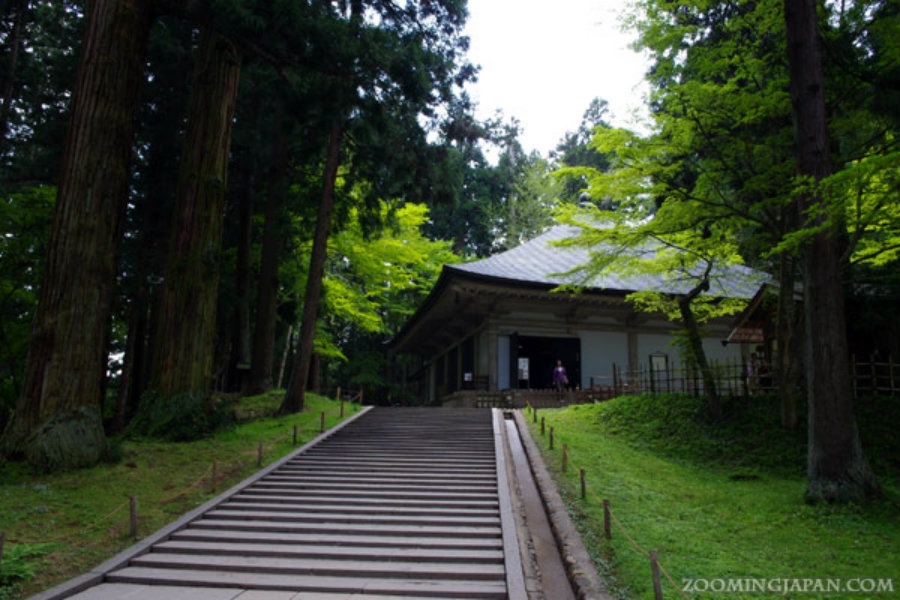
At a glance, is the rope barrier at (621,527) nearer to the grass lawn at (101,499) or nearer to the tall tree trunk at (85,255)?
the grass lawn at (101,499)

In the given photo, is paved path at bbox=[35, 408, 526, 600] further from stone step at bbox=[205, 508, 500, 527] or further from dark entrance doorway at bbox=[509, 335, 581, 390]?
dark entrance doorway at bbox=[509, 335, 581, 390]

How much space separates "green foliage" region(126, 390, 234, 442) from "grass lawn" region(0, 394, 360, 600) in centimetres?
20

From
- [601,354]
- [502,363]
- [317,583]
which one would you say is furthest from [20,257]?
[601,354]

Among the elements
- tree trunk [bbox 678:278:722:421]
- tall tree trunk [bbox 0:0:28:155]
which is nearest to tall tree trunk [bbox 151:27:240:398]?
tall tree trunk [bbox 0:0:28:155]

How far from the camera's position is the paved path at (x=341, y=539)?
217 inches

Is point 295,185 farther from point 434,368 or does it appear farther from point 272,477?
point 434,368

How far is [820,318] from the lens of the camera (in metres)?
8.35

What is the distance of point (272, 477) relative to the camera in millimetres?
9398

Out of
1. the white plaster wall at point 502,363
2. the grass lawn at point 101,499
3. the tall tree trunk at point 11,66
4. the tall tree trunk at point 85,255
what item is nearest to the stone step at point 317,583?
the grass lawn at point 101,499

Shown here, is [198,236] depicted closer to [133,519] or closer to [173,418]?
[173,418]

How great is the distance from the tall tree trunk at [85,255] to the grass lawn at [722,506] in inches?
283

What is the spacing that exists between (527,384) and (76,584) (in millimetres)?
15380

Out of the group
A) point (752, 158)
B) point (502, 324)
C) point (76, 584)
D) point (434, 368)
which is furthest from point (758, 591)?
point (434, 368)

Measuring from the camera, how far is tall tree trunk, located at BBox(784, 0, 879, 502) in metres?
7.91
